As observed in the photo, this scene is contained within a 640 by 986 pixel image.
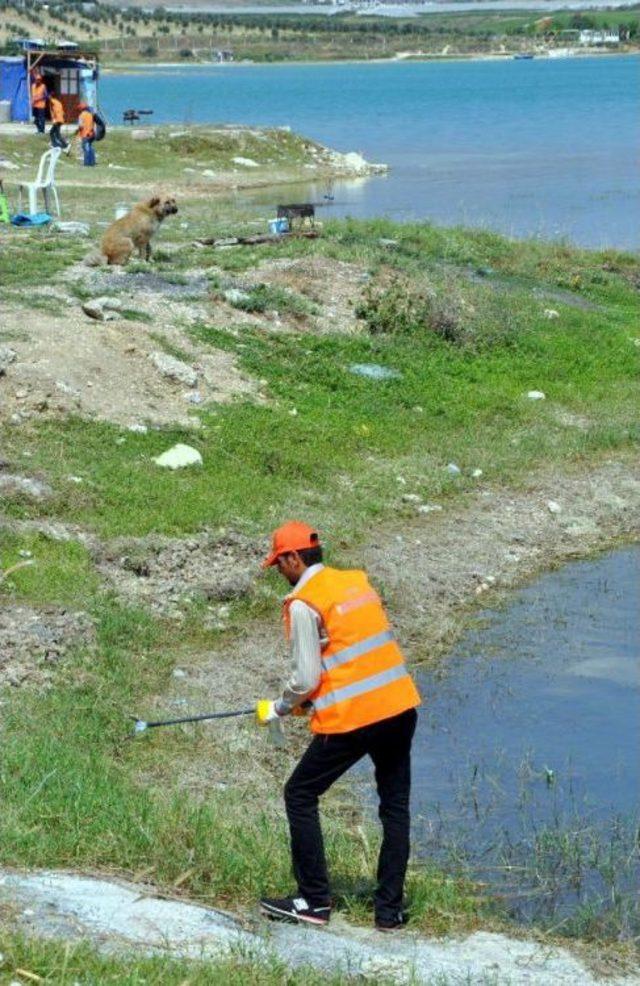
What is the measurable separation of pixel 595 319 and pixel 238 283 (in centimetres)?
455

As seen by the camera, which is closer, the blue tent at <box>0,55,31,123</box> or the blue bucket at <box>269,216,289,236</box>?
the blue bucket at <box>269,216,289,236</box>

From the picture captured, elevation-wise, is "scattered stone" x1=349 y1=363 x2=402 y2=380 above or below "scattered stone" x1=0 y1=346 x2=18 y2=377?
below

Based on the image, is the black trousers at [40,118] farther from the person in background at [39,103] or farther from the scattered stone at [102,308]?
the scattered stone at [102,308]

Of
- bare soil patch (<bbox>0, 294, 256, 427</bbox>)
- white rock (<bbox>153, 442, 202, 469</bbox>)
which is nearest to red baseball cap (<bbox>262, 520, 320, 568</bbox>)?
white rock (<bbox>153, 442, 202, 469</bbox>)

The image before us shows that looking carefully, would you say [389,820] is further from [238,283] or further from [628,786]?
[238,283]

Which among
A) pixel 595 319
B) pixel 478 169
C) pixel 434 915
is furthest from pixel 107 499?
pixel 478 169

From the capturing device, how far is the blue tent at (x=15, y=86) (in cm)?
4256

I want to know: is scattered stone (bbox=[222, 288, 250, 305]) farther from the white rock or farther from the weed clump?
the white rock

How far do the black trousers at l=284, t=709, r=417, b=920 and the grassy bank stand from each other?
0.31m

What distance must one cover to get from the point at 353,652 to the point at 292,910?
1109 mm

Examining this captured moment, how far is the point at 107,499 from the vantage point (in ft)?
41.3

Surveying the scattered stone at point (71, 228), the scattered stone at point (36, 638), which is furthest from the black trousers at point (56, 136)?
the scattered stone at point (36, 638)

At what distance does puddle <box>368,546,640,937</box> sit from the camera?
8094 millimetres

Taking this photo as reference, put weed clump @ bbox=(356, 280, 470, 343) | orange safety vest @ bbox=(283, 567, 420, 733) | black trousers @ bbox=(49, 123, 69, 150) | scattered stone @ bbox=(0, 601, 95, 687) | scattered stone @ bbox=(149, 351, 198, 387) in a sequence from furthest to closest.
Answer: black trousers @ bbox=(49, 123, 69, 150) → weed clump @ bbox=(356, 280, 470, 343) → scattered stone @ bbox=(149, 351, 198, 387) → scattered stone @ bbox=(0, 601, 95, 687) → orange safety vest @ bbox=(283, 567, 420, 733)
